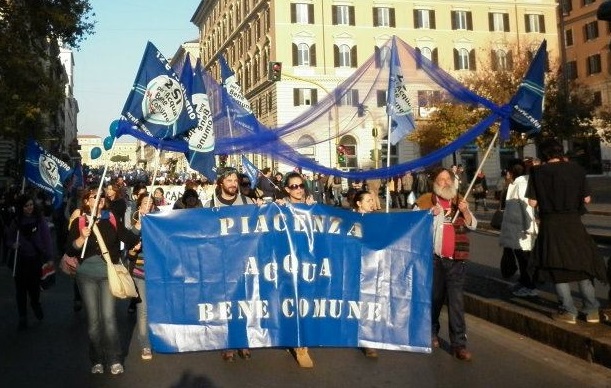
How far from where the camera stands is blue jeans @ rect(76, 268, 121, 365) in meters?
5.99

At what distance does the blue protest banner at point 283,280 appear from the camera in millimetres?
5957

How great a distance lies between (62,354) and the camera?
6992 millimetres

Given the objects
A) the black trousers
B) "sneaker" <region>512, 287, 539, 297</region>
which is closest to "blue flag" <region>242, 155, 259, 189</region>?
the black trousers

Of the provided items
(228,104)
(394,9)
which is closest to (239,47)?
(394,9)

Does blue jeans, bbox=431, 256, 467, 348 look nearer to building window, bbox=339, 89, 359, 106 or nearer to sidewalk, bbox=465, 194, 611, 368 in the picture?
sidewalk, bbox=465, 194, 611, 368

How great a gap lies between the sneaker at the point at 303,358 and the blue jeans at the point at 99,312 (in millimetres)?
1619

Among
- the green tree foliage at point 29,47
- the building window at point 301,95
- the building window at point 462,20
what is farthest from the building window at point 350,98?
the building window at point 462,20

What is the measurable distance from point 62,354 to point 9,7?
20478 millimetres

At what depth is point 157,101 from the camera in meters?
6.87

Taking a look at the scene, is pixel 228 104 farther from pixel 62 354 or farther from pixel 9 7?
pixel 9 7

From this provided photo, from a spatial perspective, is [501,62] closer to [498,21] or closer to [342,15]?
[342,15]

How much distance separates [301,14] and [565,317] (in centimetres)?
5095

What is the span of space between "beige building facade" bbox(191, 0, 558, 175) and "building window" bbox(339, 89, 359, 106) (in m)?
44.3

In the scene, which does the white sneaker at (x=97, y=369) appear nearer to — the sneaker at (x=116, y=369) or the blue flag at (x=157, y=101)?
the sneaker at (x=116, y=369)
